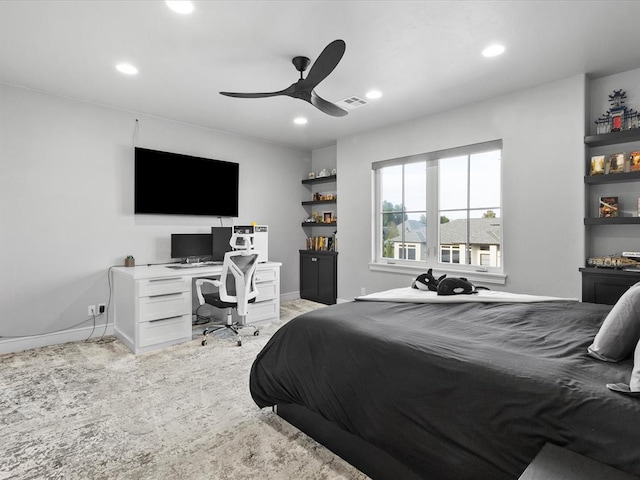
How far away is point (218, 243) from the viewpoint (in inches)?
175

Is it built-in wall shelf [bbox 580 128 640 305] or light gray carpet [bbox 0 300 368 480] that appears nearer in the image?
light gray carpet [bbox 0 300 368 480]

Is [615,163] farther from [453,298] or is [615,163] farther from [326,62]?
[326,62]

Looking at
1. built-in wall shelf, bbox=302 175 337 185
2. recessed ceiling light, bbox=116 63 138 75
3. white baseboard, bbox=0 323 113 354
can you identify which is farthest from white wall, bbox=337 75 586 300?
white baseboard, bbox=0 323 113 354

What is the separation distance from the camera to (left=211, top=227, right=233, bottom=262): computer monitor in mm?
4422

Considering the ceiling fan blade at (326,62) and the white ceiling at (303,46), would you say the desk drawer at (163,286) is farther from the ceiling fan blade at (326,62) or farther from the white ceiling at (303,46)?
the ceiling fan blade at (326,62)

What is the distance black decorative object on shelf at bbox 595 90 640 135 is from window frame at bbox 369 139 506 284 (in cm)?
82

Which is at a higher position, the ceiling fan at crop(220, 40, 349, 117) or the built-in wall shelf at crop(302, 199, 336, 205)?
the ceiling fan at crop(220, 40, 349, 117)

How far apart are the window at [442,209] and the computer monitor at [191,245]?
2.30 metres

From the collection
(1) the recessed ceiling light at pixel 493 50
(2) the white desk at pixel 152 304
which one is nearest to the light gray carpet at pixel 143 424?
(2) the white desk at pixel 152 304

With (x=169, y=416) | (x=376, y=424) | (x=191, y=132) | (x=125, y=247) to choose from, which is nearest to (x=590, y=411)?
(x=376, y=424)

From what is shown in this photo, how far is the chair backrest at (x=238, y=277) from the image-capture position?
345 centimetres

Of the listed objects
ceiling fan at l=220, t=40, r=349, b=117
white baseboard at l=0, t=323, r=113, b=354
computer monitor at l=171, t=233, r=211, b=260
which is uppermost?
ceiling fan at l=220, t=40, r=349, b=117

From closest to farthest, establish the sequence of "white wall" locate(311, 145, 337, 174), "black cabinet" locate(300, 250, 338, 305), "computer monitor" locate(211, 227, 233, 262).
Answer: "computer monitor" locate(211, 227, 233, 262), "black cabinet" locate(300, 250, 338, 305), "white wall" locate(311, 145, 337, 174)

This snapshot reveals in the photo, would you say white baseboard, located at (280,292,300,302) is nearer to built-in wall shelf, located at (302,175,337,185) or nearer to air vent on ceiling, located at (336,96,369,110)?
built-in wall shelf, located at (302,175,337,185)
